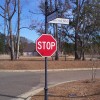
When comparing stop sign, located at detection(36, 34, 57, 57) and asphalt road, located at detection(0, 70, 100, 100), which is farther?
asphalt road, located at detection(0, 70, 100, 100)

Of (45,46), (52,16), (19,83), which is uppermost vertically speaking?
(52,16)

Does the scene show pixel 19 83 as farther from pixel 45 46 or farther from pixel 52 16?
pixel 52 16

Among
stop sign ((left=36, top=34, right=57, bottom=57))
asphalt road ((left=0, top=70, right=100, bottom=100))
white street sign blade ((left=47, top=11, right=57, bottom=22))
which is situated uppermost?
white street sign blade ((left=47, top=11, right=57, bottom=22))

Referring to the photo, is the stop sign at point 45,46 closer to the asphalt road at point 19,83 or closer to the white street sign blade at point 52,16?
the white street sign blade at point 52,16

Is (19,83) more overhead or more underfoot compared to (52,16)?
more underfoot

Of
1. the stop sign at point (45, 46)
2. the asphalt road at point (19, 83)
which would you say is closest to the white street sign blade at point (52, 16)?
the stop sign at point (45, 46)

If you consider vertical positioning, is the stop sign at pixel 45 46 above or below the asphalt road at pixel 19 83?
above

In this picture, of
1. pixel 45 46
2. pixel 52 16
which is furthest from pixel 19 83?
pixel 52 16

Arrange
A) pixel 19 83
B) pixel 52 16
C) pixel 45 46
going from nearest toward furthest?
pixel 45 46, pixel 52 16, pixel 19 83

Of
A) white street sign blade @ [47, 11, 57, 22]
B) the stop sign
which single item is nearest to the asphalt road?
the stop sign

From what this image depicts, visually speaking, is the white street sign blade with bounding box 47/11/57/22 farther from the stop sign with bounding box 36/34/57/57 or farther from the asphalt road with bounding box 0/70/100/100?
the asphalt road with bounding box 0/70/100/100

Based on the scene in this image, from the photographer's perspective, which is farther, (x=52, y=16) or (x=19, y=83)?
(x=19, y=83)

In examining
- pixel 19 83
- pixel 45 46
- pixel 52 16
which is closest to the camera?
pixel 45 46

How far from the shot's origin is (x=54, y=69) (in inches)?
1214
